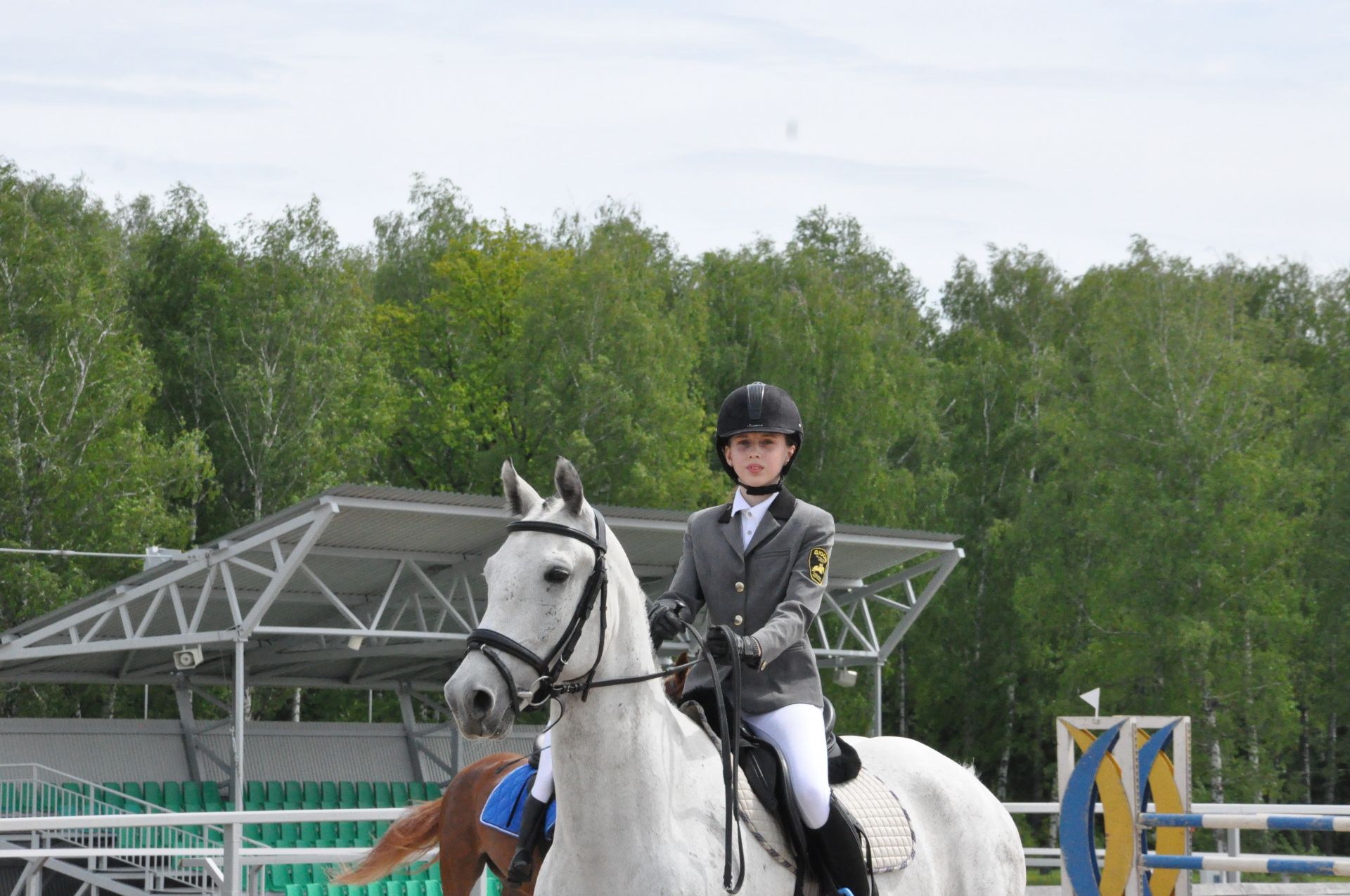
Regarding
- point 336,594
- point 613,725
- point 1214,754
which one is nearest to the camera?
point 613,725

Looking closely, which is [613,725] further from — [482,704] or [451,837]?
[451,837]

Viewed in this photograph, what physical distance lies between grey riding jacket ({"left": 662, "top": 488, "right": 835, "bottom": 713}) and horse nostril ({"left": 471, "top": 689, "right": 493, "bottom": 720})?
1072mm

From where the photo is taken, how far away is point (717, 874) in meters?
4.16

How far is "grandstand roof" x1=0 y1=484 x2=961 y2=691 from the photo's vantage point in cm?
1780

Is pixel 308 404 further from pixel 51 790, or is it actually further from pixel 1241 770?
pixel 1241 770

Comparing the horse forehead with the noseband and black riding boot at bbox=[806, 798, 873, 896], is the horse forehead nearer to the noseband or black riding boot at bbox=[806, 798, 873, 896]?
the noseband

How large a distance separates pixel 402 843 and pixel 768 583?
4.17 m

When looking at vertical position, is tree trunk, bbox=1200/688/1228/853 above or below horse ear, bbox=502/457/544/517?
below

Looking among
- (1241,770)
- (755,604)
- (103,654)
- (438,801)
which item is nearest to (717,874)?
(755,604)

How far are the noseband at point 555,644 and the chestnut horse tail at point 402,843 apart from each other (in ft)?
13.5

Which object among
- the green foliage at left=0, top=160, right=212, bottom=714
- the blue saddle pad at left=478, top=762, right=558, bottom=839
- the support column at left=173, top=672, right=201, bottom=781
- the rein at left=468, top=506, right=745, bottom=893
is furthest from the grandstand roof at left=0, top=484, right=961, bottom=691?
the rein at left=468, top=506, right=745, bottom=893

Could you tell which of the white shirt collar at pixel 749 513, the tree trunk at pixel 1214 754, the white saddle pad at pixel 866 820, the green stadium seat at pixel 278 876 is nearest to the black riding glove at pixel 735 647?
the white saddle pad at pixel 866 820

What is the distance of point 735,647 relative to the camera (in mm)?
4266

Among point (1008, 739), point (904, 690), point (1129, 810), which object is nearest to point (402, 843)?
point (1129, 810)
